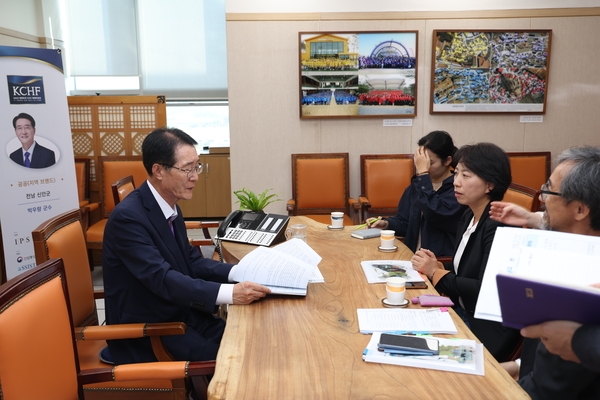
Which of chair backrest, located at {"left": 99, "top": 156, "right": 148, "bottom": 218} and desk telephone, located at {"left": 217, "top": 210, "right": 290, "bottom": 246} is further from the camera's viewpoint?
chair backrest, located at {"left": 99, "top": 156, "right": 148, "bottom": 218}

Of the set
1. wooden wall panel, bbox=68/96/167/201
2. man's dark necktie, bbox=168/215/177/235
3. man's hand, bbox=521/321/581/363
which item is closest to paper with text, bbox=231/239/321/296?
man's dark necktie, bbox=168/215/177/235

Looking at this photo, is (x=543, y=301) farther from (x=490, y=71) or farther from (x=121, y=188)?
(x=490, y=71)

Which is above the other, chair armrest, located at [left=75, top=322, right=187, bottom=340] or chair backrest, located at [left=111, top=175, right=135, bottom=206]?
chair backrest, located at [left=111, top=175, right=135, bottom=206]

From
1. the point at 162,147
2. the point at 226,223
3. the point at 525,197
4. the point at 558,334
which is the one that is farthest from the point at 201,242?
the point at 558,334

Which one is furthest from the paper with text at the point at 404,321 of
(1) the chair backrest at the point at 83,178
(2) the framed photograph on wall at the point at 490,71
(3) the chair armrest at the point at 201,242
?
(1) the chair backrest at the point at 83,178

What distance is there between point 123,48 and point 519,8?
4911 millimetres

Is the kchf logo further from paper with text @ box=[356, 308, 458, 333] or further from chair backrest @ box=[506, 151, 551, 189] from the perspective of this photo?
chair backrest @ box=[506, 151, 551, 189]

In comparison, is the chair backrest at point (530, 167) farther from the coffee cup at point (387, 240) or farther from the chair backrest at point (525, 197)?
the coffee cup at point (387, 240)

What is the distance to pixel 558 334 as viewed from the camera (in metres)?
1.06

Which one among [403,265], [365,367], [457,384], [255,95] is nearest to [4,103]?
[255,95]

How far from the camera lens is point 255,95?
4672mm

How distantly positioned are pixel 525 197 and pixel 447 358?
1820 mm

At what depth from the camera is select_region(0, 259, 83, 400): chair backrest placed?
122cm

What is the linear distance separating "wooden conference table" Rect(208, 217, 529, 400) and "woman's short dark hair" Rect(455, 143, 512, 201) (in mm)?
628
